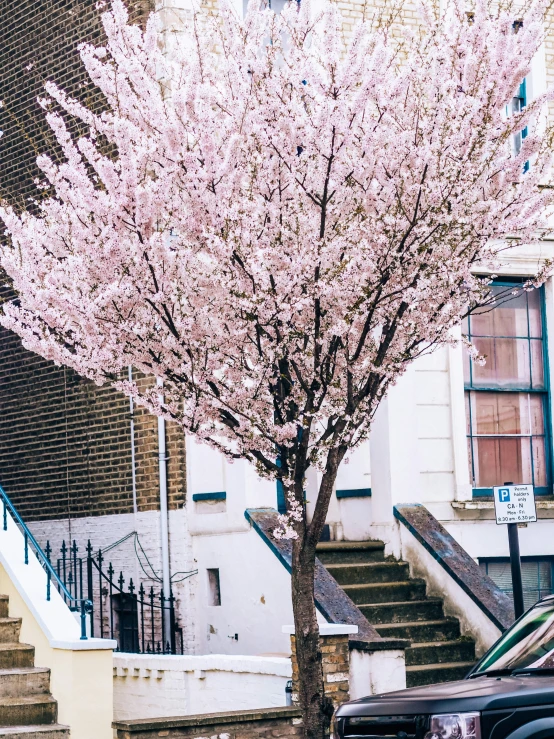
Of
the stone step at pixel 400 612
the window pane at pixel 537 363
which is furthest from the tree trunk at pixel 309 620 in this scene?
the window pane at pixel 537 363

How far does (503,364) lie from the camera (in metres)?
14.3

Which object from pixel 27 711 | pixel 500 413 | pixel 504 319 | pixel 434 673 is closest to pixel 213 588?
pixel 434 673

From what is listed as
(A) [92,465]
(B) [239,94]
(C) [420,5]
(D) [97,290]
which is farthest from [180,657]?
(C) [420,5]

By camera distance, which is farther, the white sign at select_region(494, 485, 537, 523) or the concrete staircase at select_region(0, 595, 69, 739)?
the white sign at select_region(494, 485, 537, 523)

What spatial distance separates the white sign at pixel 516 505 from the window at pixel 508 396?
3.40m

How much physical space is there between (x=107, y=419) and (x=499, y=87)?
6.68 metres

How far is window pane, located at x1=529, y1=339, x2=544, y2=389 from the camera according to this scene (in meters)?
14.5

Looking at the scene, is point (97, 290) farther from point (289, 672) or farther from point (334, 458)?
point (289, 672)

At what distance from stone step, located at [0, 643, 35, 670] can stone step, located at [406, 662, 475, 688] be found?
3.44m

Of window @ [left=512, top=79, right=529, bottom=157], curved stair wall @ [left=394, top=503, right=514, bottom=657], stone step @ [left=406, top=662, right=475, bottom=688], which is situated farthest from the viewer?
window @ [left=512, top=79, right=529, bottom=157]

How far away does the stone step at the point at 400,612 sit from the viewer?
12367 millimetres

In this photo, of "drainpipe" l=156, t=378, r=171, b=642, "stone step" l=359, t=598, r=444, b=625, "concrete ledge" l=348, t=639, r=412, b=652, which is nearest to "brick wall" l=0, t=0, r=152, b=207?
"drainpipe" l=156, t=378, r=171, b=642

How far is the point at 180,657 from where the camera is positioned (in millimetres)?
11820

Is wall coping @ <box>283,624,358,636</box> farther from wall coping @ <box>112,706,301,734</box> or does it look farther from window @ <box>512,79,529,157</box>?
window @ <box>512,79,529,157</box>
